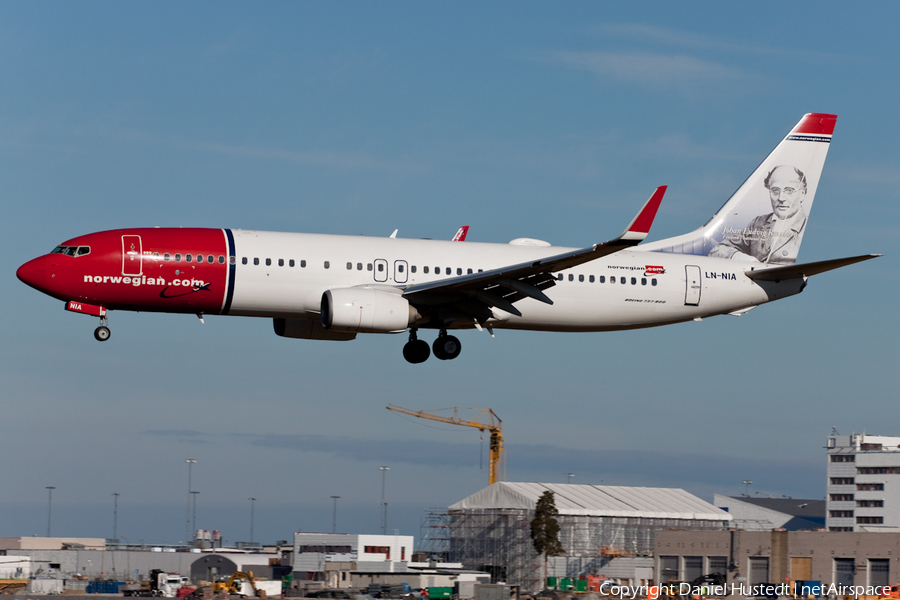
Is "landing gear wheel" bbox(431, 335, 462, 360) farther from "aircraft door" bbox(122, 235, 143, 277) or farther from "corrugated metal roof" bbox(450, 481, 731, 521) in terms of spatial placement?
"corrugated metal roof" bbox(450, 481, 731, 521)

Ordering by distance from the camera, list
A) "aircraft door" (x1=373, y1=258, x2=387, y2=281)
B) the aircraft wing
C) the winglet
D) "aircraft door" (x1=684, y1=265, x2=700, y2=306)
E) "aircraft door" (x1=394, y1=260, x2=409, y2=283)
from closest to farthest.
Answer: the winglet → the aircraft wing → "aircraft door" (x1=373, y1=258, x2=387, y2=281) → "aircraft door" (x1=394, y1=260, x2=409, y2=283) → "aircraft door" (x1=684, y1=265, x2=700, y2=306)

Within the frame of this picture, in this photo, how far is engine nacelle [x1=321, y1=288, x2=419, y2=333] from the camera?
3809 centimetres

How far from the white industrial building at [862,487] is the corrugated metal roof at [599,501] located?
1091 inches

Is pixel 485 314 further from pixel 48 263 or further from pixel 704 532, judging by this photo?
pixel 704 532

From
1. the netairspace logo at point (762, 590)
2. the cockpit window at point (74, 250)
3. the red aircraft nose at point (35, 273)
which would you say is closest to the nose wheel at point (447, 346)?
the cockpit window at point (74, 250)

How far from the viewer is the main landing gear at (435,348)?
42969 millimetres

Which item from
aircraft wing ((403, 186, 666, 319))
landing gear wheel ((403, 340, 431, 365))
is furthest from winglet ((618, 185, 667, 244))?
landing gear wheel ((403, 340, 431, 365))

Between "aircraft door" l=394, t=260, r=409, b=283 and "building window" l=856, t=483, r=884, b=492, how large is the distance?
10412 cm

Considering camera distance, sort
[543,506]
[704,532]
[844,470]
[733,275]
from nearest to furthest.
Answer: [733,275] → [704,532] → [543,506] → [844,470]

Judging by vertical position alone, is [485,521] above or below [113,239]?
below

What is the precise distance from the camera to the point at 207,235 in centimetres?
3931

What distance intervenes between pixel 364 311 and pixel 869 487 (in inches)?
4223

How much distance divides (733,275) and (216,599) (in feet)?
84.6

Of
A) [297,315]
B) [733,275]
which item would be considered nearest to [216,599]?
[297,315]
